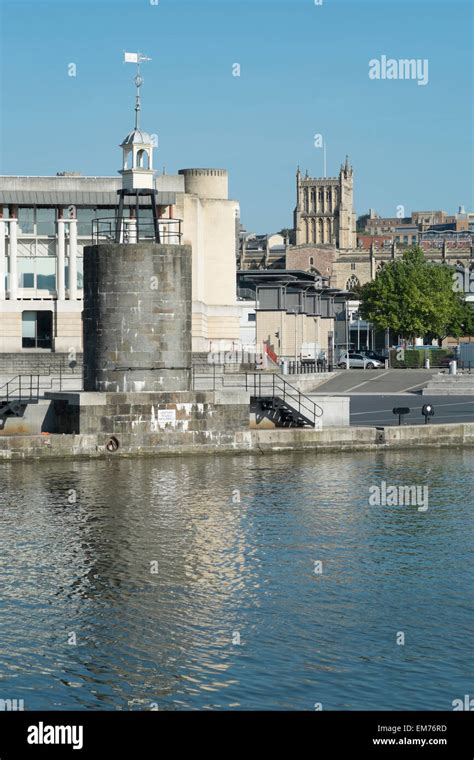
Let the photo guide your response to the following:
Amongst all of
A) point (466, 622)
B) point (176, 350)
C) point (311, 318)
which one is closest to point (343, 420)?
point (176, 350)

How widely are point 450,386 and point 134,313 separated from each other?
120 feet

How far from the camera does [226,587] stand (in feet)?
91.2

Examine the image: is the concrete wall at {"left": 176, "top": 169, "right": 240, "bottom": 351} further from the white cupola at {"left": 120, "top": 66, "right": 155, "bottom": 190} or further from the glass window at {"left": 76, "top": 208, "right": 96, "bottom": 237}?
the white cupola at {"left": 120, "top": 66, "right": 155, "bottom": 190}

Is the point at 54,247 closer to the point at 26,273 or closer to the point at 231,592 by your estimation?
the point at 26,273

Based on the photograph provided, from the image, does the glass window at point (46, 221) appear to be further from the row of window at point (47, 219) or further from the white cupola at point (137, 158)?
the white cupola at point (137, 158)

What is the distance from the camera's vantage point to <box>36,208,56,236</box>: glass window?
3529 inches

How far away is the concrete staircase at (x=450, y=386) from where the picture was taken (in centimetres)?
7899

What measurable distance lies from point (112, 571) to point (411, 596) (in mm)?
6619

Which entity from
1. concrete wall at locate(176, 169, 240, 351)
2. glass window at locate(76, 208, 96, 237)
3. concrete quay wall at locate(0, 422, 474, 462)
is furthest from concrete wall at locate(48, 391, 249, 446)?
concrete wall at locate(176, 169, 240, 351)

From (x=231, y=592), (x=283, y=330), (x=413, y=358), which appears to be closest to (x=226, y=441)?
(x=231, y=592)

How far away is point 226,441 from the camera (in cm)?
4925

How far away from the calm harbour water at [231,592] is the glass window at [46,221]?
47894 mm

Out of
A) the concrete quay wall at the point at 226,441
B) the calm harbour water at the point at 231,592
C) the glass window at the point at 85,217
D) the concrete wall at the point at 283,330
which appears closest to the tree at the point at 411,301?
the concrete wall at the point at 283,330
